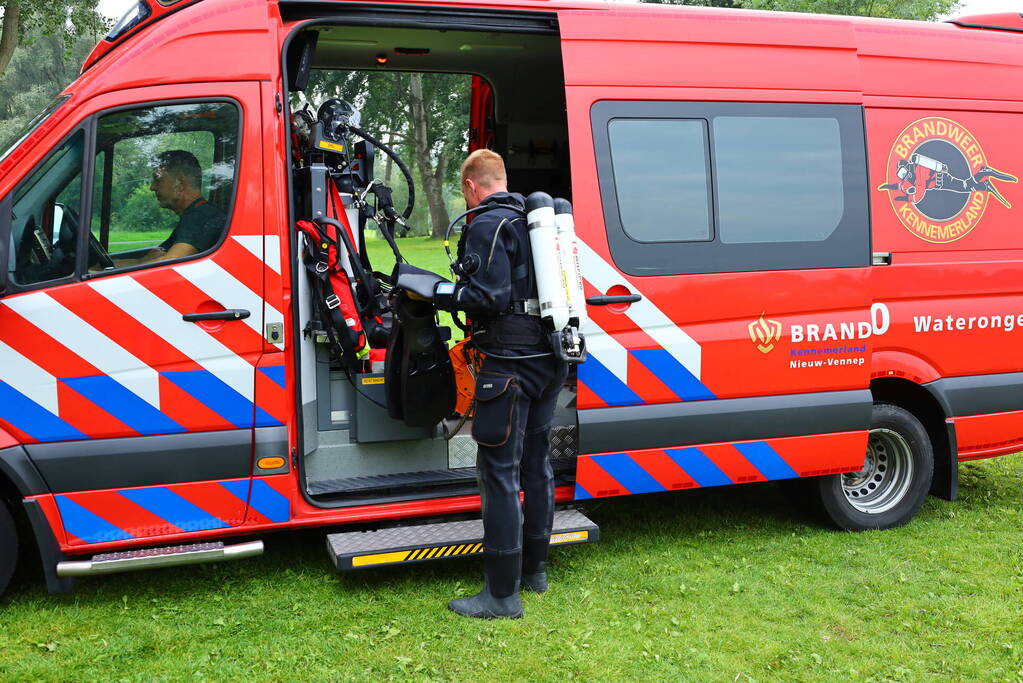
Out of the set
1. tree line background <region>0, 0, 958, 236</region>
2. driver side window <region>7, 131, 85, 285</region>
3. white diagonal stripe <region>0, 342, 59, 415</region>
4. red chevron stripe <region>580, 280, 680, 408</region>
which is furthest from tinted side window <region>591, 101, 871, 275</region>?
tree line background <region>0, 0, 958, 236</region>

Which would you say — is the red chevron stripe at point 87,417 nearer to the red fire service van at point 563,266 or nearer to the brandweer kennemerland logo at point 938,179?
the red fire service van at point 563,266

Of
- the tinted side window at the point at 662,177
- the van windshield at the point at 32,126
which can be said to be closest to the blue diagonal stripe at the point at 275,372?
the van windshield at the point at 32,126

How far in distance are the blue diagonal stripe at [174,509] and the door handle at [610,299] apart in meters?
1.85

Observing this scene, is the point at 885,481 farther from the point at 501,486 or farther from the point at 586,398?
the point at 501,486

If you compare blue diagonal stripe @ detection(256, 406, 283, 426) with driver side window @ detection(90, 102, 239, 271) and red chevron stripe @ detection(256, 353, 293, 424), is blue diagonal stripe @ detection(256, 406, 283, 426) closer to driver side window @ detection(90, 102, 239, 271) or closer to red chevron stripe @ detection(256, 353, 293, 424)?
red chevron stripe @ detection(256, 353, 293, 424)

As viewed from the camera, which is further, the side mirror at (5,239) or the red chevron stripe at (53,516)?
the red chevron stripe at (53,516)

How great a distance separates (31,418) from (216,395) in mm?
701

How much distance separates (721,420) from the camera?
4426 mm

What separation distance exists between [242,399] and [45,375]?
75cm

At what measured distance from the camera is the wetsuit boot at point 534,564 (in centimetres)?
408

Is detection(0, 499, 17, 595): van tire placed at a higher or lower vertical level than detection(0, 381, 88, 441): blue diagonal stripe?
lower

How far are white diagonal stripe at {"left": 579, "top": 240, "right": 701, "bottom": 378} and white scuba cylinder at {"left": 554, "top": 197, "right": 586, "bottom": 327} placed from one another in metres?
0.40

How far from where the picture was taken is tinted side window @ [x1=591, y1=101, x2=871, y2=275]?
4270 mm

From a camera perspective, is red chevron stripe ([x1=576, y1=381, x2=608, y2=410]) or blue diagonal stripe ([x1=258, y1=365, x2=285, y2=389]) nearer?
blue diagonal stripe ([x1=258, y1=365, x2=285, y2=389])
